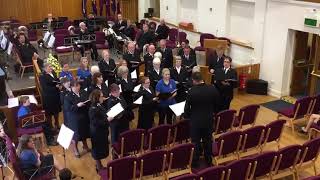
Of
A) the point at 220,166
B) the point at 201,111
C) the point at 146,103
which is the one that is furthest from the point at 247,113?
the point at 220,166

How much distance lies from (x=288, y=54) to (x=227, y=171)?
22.0 feet

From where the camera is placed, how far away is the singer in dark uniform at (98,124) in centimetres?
679

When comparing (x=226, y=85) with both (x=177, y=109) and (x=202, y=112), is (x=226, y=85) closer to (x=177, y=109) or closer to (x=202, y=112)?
(x=177, y=109)

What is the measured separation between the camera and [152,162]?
629 cm

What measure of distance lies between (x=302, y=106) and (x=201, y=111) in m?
3.40

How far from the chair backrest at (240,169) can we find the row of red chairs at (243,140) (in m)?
0.79

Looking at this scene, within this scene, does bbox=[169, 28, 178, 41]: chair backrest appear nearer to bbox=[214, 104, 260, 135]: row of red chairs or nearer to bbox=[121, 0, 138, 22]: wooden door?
bbox=[121, 0, 138, 22]: wooden door

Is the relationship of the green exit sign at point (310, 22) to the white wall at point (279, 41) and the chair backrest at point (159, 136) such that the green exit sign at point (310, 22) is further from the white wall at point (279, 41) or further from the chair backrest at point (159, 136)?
the chair backrest at point (159, 136)

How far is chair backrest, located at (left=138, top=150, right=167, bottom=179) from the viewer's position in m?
6.17

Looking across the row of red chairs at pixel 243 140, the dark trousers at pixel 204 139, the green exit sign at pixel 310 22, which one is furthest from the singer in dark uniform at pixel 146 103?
the green exit sign at pixel 310 22

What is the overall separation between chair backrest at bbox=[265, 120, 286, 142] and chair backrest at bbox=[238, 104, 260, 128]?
33.1 inches

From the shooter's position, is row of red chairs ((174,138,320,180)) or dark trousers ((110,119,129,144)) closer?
row of red chairs ((174,138,320,180))

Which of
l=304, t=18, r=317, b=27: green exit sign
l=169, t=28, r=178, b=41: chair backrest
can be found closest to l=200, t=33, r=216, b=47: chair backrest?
l=169, t=28, r=178, b=41: chair backrest

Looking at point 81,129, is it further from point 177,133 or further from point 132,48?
point 132,48
